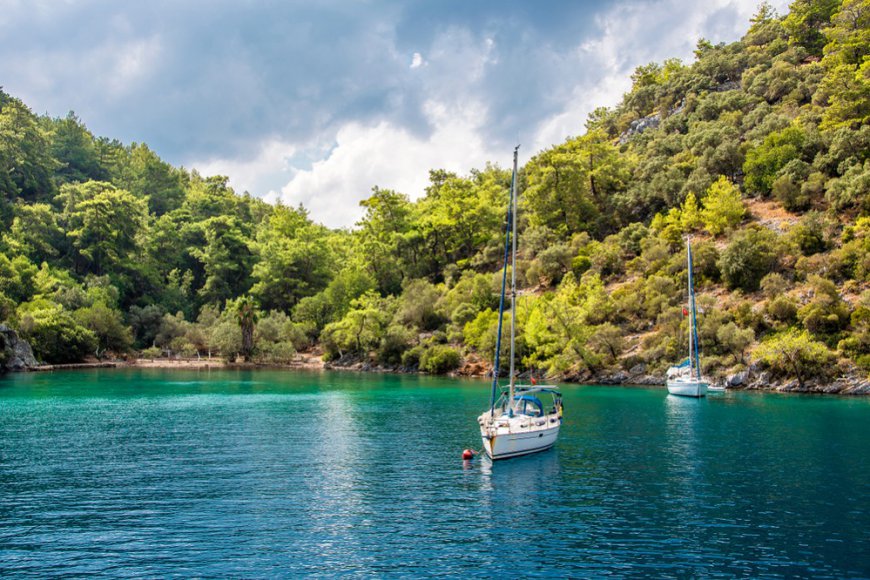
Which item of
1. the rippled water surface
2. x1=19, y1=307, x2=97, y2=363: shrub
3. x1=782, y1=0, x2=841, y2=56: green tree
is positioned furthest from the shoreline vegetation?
x1=782, y1=0, x2=841, y2=56: green tree

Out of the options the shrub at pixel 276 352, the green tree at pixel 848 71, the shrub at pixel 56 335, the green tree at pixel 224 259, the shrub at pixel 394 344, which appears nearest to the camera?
the shrub at pixel 56 335

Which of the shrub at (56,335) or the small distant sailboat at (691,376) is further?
the shrub at (56,335)

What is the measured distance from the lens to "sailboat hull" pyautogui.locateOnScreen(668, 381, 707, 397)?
185 ft

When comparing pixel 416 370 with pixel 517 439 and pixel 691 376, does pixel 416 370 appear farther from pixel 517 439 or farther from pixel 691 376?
pixel 517 439

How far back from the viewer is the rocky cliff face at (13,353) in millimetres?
78750

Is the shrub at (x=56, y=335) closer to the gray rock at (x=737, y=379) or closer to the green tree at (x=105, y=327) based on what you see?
the green tree at (x=105, y=327)

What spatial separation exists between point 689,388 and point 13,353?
274ft

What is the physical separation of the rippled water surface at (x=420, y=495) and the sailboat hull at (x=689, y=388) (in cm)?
1004

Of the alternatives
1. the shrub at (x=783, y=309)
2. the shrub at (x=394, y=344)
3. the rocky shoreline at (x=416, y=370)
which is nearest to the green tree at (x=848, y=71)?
the shrub at (x=783, y=309)

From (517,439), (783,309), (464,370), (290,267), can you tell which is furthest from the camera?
(290,267)

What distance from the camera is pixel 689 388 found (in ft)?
186

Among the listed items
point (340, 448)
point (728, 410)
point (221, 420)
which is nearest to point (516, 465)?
point (340, 448)

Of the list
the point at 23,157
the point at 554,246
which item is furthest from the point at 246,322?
the point at 23,157

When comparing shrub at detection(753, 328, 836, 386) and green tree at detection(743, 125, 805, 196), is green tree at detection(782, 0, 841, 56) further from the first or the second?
shrub at detection(753, 328, 836, 386)
